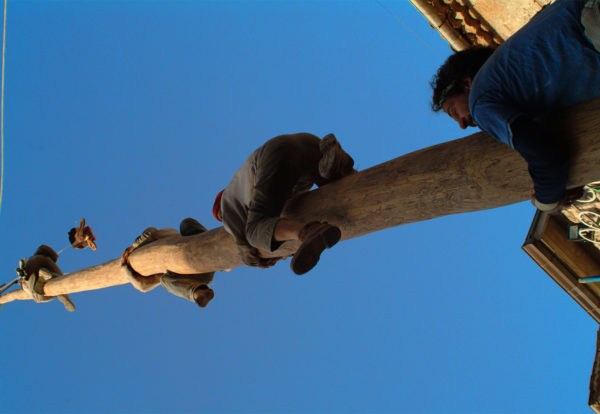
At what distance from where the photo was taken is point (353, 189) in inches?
122

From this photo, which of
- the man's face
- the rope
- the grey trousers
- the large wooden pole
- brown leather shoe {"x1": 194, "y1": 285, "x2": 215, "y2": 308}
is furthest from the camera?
brown leather shoe {"x1": 194, "y1": 285, "x2": 215, "y2": 308}

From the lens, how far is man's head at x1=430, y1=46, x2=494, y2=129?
2441mm

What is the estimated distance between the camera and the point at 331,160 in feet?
10.8

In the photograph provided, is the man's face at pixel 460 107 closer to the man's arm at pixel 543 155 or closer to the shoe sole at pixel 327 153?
the man's arm at pixel 543 155

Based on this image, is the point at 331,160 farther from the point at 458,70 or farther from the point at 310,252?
the point at 458,70

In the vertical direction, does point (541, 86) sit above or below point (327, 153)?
below

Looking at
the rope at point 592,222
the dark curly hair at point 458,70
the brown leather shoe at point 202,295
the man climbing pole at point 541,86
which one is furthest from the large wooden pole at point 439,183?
the rope at point 592,222

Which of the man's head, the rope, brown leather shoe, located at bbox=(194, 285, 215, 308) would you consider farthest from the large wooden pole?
the rope

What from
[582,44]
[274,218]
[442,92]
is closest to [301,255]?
[274,218]

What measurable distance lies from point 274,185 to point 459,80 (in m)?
1.51

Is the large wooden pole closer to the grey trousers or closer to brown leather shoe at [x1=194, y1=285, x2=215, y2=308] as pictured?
the grey trousers

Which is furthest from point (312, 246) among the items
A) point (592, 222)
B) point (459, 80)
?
point (592, 222)

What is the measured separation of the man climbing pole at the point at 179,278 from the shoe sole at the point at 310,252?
2.17m

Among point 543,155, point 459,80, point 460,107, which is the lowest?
point 543,155
